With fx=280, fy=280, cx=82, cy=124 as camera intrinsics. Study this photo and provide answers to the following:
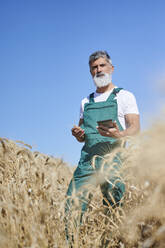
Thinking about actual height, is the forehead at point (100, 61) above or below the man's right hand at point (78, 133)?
above

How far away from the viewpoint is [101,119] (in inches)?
117

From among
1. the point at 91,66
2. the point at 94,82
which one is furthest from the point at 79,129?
the point at 91,66

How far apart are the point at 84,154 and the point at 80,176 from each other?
227mm

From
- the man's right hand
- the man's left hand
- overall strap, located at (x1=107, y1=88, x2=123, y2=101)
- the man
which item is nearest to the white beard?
the man

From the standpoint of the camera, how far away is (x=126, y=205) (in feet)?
6.48

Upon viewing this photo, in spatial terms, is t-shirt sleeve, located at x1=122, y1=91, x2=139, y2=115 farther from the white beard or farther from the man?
the white beard

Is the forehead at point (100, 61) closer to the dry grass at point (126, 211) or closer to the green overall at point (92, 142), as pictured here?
the green overall at point (92, 142)

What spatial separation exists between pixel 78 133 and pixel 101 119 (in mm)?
288

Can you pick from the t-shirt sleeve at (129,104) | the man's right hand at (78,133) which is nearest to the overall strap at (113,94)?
the t-shirt sleeve at (129,104)

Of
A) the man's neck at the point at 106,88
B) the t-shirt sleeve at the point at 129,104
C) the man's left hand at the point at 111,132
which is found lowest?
the man's left hand at the point at 111,132

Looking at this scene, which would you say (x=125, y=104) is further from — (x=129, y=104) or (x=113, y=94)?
(x=113, y=94)

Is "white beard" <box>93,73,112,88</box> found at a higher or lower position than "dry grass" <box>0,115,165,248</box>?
higher

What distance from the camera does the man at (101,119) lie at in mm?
2641

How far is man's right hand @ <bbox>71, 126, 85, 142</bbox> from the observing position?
2891mm
